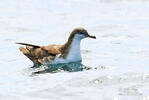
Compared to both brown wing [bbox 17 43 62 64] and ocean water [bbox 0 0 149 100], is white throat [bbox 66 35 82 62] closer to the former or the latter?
ocean water [bbox 0 0 149 100]

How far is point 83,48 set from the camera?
20.5 m

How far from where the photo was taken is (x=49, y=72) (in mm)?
16453

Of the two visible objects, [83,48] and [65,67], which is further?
[83,48]

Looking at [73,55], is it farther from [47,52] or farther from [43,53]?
[43,53]

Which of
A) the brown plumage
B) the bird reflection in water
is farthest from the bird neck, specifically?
the bird reflection in water

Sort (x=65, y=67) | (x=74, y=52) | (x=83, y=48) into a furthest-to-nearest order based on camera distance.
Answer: (x=83, y=48) → (x=74, y=52) → (x=65, y=67)

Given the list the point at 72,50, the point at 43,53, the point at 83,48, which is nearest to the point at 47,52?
the point at 43,53

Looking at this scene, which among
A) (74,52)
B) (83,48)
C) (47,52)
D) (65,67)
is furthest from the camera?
(83,48)

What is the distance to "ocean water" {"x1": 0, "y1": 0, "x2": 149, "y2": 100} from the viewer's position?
14.3 m

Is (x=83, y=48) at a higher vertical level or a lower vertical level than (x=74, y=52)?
lower

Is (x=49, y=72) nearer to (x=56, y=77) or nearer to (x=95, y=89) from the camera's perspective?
(x=56, y=77)

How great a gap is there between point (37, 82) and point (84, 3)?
1454 cm

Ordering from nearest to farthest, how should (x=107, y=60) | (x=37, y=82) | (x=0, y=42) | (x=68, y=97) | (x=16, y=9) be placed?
(x=68, y=97) → (x=37, y=82) → (x=107, y=60) → (x=0, y=42) → (x=16, y=9)

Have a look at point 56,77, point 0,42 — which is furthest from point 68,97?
point 0,42
